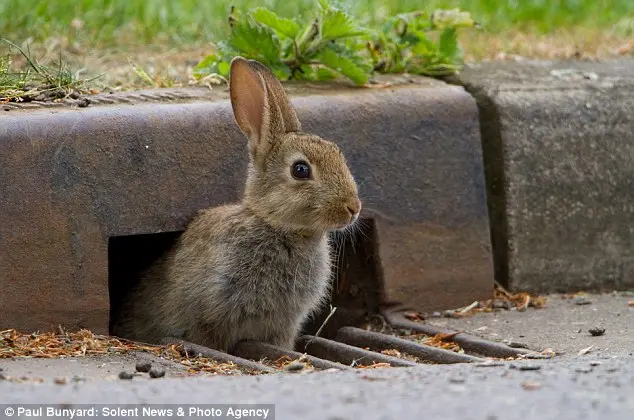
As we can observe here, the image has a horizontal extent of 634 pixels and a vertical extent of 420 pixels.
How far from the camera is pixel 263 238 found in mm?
5633

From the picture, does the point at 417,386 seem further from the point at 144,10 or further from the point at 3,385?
the point at 144,10

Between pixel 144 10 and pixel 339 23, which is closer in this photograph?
pixel 339 23

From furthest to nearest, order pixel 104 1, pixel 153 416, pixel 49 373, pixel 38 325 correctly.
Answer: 1. pixel 104 1
2. pixel 38 325
3. pixel 49 373
4. pixel 153 416

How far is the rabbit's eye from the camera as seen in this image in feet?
18.2

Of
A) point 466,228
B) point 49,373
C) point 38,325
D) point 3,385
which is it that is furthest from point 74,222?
point 466,228

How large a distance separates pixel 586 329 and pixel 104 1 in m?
3.48

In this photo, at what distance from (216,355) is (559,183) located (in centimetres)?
222

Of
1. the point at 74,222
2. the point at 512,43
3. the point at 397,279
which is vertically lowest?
the point at 397,279

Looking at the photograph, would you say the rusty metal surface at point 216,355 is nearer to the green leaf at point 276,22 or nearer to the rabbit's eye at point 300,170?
the rabbit's eye at point 300,170

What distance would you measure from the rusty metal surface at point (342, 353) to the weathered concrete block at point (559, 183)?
47.3 inches

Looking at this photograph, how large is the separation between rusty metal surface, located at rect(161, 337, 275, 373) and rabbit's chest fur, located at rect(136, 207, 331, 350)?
0.15 m

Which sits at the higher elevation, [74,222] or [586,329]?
[74,222]

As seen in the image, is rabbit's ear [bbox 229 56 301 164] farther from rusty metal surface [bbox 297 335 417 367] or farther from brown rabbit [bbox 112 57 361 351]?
rusty metal surface [bbox 297 335 417 367]

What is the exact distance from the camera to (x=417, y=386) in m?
3.96
